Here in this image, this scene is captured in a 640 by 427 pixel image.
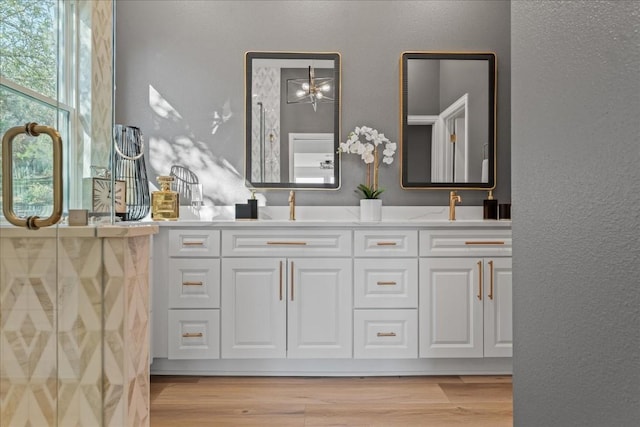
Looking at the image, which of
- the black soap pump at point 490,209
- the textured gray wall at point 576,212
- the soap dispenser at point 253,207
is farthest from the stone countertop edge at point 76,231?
the black soap pump at point 490,209

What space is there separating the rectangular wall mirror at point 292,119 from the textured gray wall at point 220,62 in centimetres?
7

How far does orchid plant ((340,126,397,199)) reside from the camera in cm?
296

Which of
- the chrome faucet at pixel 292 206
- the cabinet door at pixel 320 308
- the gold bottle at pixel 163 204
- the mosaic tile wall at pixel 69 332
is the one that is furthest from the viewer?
the chrome faucet at pixel 292 206

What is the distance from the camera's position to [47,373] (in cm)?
116

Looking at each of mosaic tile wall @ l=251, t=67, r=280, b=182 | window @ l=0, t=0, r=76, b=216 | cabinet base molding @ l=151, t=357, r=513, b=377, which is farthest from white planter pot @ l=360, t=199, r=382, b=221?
window @ l=0, t=0, r=76, b=216

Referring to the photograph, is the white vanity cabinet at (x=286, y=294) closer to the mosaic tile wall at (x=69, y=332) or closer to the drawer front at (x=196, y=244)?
the drawer front at (x=196, y=244)

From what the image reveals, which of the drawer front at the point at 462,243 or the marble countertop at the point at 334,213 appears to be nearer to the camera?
the drawer front at the point at 462,243

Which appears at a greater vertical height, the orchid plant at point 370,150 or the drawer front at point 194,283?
the orchid plant at point 370,150

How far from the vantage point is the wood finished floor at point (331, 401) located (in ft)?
6.59

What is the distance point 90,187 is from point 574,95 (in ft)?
4.13

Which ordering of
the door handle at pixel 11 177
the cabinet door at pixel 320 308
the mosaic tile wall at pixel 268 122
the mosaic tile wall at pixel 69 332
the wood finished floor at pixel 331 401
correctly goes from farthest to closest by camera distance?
the mosaic tile wall at pixel 268 122 < the cabinet door at pixel 320 308 < the wood finished floor at pixel 331 401 < the mosaic tile wall at pixel 69 332 < the door handle at pixel 11 177

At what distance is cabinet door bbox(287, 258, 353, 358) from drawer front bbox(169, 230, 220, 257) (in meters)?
0.45

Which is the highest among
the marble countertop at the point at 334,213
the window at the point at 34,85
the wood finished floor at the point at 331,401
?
the window at the point at 34,85

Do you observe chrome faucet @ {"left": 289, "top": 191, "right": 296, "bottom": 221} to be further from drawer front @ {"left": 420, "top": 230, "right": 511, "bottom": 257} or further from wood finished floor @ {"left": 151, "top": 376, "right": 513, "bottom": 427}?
wood finished floor @ {"left": 151, "top": 376, "right": 513, "bottom": 427}
